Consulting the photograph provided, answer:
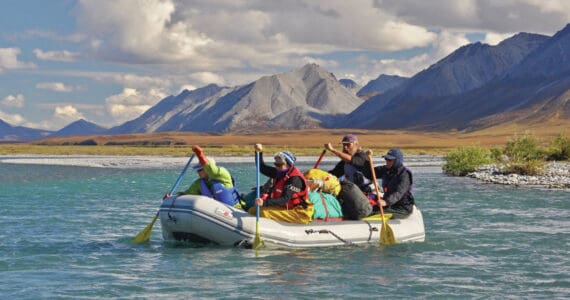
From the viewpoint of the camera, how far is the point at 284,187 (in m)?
15.2

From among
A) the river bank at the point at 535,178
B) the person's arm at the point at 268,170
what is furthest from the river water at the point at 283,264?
the river bank at the point at 535,178

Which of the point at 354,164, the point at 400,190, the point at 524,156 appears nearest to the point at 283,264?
the point at 354,164

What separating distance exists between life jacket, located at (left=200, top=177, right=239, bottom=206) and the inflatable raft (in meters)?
0.42

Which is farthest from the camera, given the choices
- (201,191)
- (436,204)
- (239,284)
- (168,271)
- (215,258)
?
(436,204)

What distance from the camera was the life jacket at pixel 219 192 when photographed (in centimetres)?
1543

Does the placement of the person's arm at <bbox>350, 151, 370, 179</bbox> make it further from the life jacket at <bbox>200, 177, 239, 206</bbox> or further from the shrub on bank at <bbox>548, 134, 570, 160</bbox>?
the shrub on bank at <bbox>548, 134, 570, 160</bbox>

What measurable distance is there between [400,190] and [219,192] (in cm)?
384

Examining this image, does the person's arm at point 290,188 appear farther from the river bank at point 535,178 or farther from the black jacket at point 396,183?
the river bank at point 535,178

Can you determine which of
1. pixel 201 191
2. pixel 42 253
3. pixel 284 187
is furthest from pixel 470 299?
pixel 42 253

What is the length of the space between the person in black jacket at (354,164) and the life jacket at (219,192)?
7.46ft

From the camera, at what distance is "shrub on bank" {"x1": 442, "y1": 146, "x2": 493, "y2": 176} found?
46938 mm

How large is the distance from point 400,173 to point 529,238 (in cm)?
393

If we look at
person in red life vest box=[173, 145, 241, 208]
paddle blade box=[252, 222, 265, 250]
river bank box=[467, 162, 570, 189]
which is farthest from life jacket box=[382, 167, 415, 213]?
river bank box=[467, 162, 570, 189]

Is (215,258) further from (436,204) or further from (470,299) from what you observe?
(436,204)
